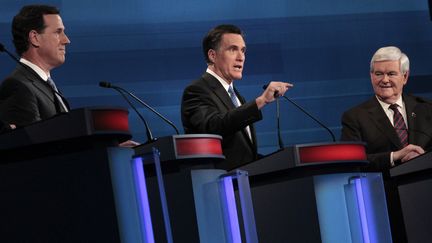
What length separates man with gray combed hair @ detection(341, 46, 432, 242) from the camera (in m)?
5.20

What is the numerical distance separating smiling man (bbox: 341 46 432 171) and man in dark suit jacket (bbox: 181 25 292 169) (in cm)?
74

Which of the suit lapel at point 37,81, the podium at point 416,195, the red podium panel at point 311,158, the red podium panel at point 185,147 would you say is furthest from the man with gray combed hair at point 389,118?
the suit lapel at point 37,81

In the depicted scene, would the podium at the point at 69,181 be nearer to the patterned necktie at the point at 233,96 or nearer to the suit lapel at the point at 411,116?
the patterned necktie at the point at 233,96

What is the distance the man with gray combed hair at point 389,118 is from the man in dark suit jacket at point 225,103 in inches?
28.4

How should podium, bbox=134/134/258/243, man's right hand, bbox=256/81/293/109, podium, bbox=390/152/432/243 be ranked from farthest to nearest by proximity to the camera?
podium, bbox=390/152/432/243, man's right hand, bbox=256/81/293/109, podium, bbox=134/134/258/243

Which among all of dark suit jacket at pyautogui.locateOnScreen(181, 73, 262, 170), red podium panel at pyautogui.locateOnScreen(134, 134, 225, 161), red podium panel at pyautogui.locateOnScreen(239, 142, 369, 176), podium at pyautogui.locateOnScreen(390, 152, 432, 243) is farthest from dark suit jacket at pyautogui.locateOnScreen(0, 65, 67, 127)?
podium at pyautogui.locateOnScreen(390, 152, 432, 243)

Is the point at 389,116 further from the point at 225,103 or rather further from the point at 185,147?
the point at 185,147

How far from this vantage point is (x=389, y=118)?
17.5 feet

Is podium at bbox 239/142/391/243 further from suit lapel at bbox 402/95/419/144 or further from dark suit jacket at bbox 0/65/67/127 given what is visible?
suit lapel at bbox 402/95/419/144

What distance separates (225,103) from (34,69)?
3.86 feet

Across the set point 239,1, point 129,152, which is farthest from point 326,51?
point 129,152

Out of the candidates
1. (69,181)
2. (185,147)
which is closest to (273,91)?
(185,147)

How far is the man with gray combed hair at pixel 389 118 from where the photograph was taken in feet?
17.0

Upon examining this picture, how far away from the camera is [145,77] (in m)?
6.00
